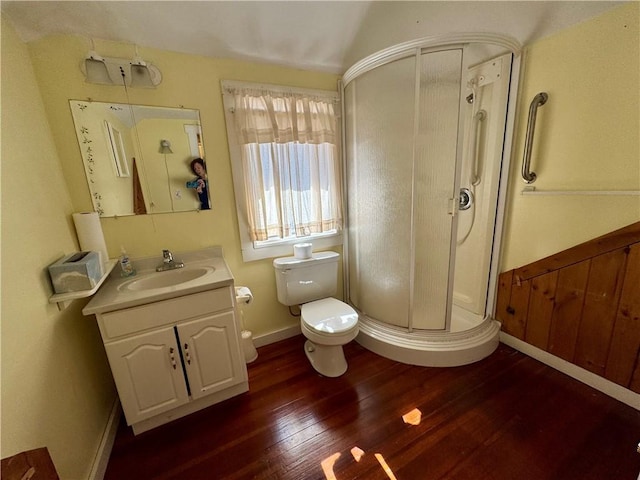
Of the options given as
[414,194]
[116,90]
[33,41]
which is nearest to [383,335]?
[414,194]

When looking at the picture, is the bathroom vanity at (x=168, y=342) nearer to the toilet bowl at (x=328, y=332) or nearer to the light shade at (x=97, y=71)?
the toilet bowl at (x=328, y=332)

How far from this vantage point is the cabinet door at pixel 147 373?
1219mm

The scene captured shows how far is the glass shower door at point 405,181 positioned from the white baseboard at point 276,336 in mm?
637

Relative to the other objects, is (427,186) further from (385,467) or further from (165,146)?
(165,146)

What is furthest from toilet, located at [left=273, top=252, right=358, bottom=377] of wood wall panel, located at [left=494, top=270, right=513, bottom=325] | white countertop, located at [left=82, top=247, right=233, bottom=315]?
wood wall panel, located at [left=494, top=270, right=513, bottom=325]

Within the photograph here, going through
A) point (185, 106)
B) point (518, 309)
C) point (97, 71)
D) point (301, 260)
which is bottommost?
point (518, 309)

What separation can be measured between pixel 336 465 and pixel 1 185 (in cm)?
170

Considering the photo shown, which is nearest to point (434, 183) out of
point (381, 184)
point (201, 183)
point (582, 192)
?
point (381, 184)

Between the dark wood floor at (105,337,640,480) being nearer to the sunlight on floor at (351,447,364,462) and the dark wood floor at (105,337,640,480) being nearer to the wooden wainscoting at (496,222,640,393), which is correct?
the sunlight on floor at (351,447,364,462)

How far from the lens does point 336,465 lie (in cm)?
116

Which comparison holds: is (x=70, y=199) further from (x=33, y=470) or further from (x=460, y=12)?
(x=460, y=12)

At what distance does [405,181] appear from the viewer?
1614 millimetres

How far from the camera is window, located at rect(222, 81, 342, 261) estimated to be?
1.68 m

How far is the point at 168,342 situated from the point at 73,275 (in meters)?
0.51
